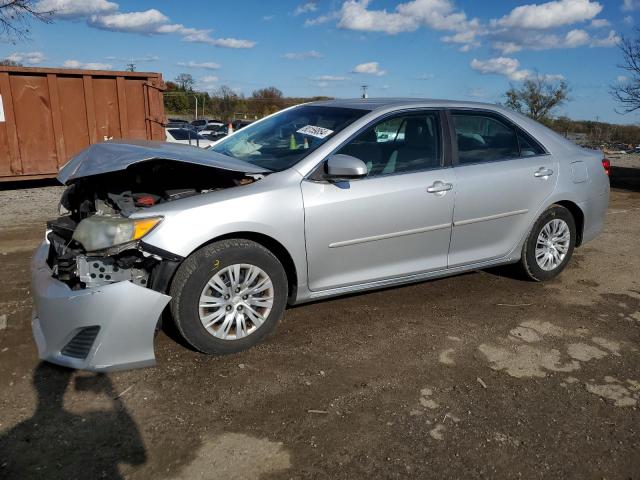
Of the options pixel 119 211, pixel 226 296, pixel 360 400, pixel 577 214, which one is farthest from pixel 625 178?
pixel 119 211

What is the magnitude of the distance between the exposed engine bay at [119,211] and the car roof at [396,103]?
3.97 ft

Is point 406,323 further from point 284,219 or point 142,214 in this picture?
point 142,214

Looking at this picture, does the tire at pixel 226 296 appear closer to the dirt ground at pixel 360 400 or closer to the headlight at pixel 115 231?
the dirt ground at pixel 360 400

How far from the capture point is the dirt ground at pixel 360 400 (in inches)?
102

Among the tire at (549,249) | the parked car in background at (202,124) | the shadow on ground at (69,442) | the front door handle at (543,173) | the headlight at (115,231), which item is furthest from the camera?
the parked car in background at (202,124)

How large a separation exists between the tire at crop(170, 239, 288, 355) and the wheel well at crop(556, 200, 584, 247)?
2.93 meters

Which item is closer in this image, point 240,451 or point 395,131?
point 240,451

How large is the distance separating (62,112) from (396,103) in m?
8.34

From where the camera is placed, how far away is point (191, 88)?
32406 mm

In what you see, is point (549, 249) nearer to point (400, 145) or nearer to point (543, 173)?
point (543, 173)

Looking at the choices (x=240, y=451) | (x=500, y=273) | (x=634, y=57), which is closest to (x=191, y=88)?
(x=634, y=57)

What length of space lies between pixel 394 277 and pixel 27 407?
2.55 meters

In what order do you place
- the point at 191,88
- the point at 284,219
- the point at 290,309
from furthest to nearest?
the point at 191,88
the point at 290,309
the point at 284,219

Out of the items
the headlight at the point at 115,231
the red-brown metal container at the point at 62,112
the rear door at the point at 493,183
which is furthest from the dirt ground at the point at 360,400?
the red-brown metal container at the point at 62,112
